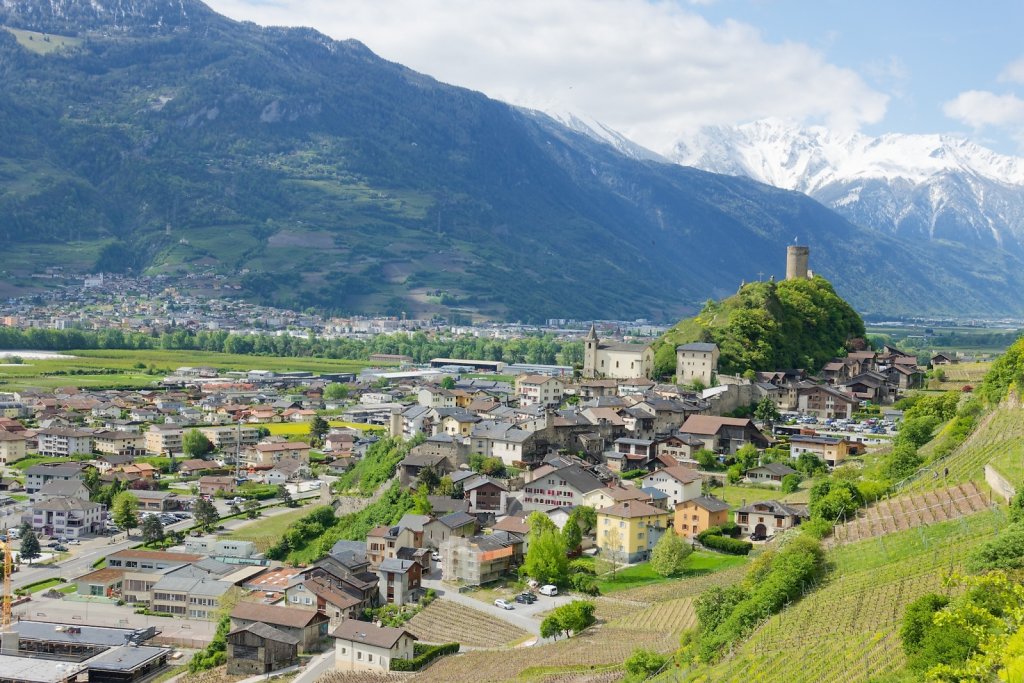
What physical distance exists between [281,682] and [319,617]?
4.26 meters

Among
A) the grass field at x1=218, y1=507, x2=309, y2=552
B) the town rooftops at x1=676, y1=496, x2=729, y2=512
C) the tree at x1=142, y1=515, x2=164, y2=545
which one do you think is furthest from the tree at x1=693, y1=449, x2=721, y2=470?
the tree at x1=142, y1=515, x2=164, y2=545

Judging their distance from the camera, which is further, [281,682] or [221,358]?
[221,358]

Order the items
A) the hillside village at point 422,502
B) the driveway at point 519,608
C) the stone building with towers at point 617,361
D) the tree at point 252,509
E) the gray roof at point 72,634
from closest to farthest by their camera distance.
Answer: the driveway at point 519,608 < the hillside village at point 422,502 < the gray roof at point 72,634 < the tree at point 252,509 < the stone building with towers at point 617,361

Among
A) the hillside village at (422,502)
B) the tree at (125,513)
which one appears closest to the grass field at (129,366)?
the hillside village at (422,502)

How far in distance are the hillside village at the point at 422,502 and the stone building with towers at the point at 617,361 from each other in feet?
0.50

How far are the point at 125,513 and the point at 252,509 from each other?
7.19 meters

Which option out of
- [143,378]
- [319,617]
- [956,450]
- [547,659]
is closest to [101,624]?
[319,617]

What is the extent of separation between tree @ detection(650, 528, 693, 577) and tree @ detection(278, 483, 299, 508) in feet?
96.1

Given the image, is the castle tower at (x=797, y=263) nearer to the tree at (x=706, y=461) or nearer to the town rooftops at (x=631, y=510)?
the tree at (x=706, y=461)

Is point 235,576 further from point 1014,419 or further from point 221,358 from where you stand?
point 221,358

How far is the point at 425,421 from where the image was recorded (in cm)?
6294

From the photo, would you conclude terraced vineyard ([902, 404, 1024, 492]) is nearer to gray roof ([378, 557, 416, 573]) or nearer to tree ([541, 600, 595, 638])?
tree ([541, 600, 595, 638])

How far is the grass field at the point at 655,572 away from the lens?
40.9 metres

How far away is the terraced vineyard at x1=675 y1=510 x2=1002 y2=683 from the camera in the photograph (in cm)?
2398
